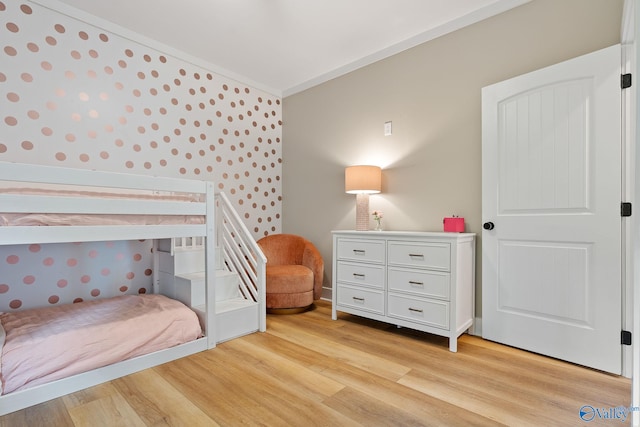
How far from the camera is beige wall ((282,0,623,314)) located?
212cm

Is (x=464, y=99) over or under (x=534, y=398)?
over

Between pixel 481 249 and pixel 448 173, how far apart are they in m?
0.66

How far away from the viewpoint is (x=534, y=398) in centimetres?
156

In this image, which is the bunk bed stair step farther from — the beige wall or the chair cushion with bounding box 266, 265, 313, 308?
the beige wall

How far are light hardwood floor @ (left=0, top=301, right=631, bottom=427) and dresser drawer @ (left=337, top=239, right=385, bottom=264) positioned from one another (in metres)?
0.66

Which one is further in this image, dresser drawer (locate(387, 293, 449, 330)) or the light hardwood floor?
dresser drawer (locate(387, 293, 449, 330))

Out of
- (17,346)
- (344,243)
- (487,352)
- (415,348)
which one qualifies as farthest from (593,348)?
→ (17,346)

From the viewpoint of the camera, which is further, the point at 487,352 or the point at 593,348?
the point at 487,352

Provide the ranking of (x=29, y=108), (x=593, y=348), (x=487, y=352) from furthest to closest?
(x=29, y=108) < (x=487, y=352) < (x=593, y=348)

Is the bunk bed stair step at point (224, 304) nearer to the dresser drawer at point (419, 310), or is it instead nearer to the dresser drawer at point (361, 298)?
the dresser drawer at point (361, 298)

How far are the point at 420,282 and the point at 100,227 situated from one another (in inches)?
81.8

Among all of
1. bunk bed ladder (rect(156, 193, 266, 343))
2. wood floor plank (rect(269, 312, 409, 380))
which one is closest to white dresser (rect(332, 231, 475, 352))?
wood floor plank (rect(269, 312, 409, 380))

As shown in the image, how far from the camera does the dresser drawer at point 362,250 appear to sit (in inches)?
98.9

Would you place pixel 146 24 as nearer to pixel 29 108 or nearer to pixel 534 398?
pixel 29 108
